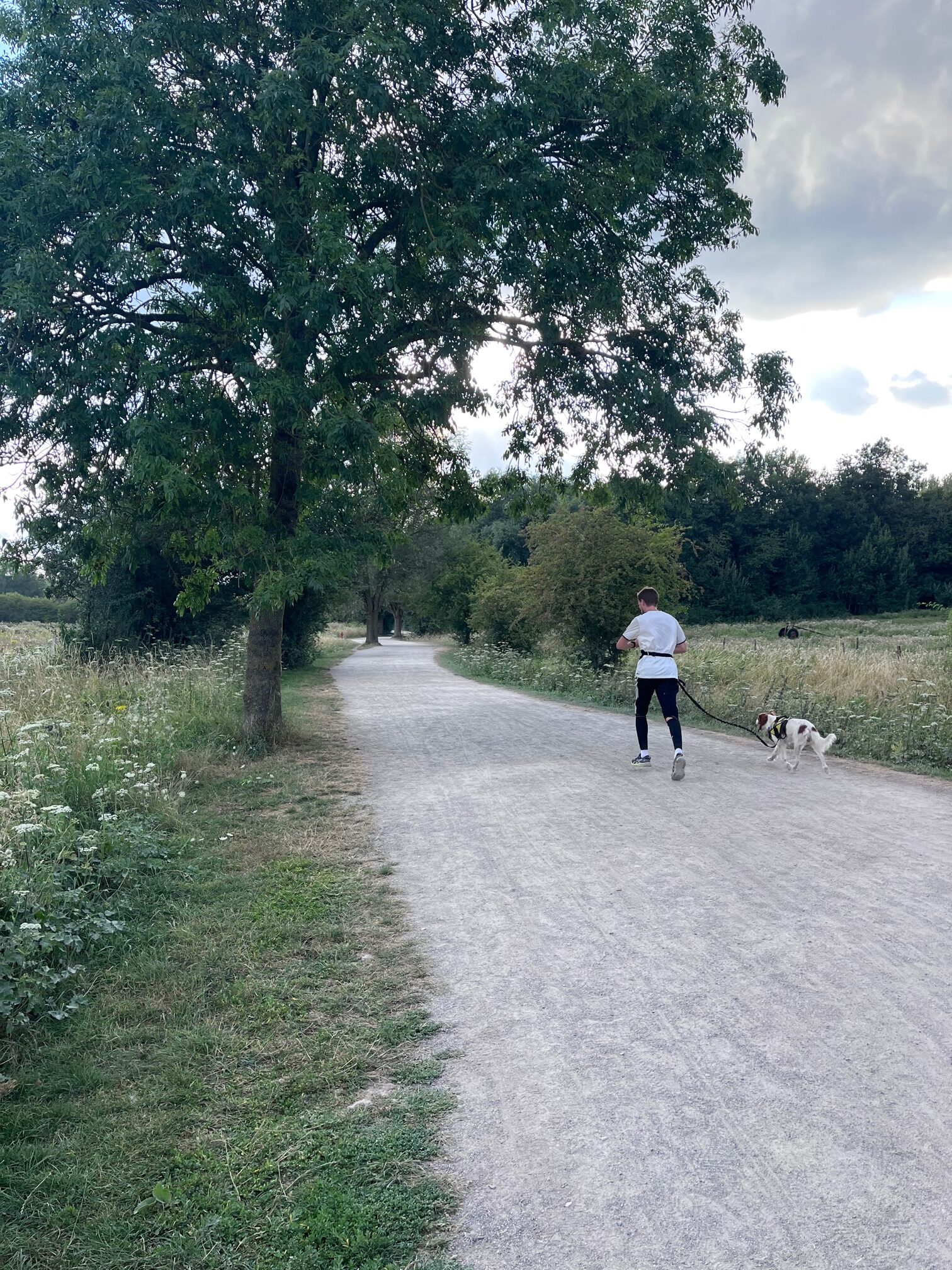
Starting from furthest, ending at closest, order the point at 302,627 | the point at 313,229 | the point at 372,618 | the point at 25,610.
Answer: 1. the point at 372,618
2. the point at 25,610
3. the point at 302,627
4. the point at 313,229

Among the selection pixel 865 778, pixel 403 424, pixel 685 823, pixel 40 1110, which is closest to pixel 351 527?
pixel 403 424

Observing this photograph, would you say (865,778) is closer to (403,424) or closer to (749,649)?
(403,424)

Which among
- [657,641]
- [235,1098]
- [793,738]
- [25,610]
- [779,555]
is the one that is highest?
[779,555]

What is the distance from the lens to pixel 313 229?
29.1ft

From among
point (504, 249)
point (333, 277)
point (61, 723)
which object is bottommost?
point (61, 723)

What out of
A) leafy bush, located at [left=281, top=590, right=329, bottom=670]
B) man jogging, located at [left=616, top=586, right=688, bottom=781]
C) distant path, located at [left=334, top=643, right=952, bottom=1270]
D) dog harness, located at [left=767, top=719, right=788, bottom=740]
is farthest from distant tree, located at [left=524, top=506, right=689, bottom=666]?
distant path, located at [left=334, top=643, right=952, bottom=1270]

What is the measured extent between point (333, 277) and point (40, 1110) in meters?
7.90

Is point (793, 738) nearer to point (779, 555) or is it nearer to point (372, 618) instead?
point (372, 618)

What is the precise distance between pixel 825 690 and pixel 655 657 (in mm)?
5284

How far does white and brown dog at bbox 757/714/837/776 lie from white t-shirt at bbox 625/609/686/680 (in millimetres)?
1332

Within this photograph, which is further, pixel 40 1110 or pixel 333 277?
pixel 333 277

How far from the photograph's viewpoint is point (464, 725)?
44.5 ft

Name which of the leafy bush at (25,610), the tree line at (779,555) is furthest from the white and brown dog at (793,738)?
the leafy bush at (25,610)

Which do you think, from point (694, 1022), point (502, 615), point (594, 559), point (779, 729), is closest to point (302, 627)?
point (502, 615)
